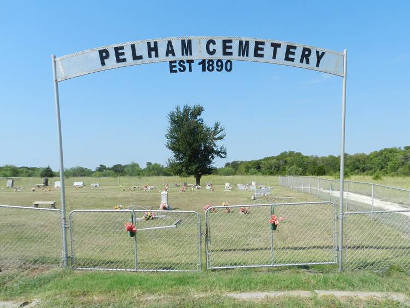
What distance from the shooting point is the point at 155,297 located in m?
4.65

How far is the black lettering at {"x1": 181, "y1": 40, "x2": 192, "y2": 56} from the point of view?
6160mm

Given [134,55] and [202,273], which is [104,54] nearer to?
[134,55]

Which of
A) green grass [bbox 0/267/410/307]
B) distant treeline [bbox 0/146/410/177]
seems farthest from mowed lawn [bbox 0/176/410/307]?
distant treeline [bbox 0/146/410/177]

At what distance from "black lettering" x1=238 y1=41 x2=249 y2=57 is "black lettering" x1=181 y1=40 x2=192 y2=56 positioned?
958 millimetres

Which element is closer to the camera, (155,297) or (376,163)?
(155,297)

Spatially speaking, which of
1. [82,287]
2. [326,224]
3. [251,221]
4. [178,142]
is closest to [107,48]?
[82,287]

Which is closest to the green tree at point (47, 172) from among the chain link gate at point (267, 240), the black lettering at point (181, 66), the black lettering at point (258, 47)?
the chain link gate at point (267, 240)

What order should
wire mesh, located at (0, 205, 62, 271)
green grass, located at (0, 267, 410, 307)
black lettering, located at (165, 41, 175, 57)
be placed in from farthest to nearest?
wire mesh, located at (0, 205, 62, 271)
black lettering, located at (165, 41, 175, 57)
green grass, located at (0, 267, 410, 307)

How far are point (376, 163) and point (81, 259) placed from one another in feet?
175

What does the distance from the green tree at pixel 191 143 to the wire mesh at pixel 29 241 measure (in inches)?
1221

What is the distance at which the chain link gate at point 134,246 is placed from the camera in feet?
21.2

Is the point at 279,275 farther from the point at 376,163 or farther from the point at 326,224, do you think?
the point at 376,163

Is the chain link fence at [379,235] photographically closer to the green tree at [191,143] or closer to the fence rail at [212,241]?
the fence rail at [212,241]

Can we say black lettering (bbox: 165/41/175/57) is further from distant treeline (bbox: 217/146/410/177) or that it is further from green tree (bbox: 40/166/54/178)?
green tree (bbox: 40/166/54/178)
